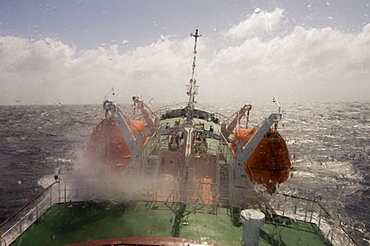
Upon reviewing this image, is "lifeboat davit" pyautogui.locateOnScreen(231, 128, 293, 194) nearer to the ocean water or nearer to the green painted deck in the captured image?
the ocean water

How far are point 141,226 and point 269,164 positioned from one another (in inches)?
326

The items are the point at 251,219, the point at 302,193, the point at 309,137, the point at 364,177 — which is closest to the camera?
the point at 251,219

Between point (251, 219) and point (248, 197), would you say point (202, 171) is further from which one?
point (251, 219)

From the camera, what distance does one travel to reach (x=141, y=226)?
1202 cm

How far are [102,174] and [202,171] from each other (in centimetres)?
710

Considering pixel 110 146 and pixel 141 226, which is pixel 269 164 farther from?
pixel 110 146

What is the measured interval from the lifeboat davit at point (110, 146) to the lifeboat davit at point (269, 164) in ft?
24.6

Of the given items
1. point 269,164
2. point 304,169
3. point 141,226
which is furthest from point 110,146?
point 304,169

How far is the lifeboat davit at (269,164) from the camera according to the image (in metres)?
15.9

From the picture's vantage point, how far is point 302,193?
3044 centimetres

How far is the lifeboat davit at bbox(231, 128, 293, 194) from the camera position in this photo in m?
15.9

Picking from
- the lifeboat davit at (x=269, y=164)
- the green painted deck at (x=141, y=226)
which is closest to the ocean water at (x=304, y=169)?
the lifeboat davit at (x=269, y=164)

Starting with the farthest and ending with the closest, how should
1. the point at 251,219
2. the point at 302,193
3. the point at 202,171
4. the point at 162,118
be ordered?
the point at 162,118, the point at 302,193, the point at 202,171, the point at 251,219

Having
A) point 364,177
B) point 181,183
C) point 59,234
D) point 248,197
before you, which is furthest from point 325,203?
point 59,234
